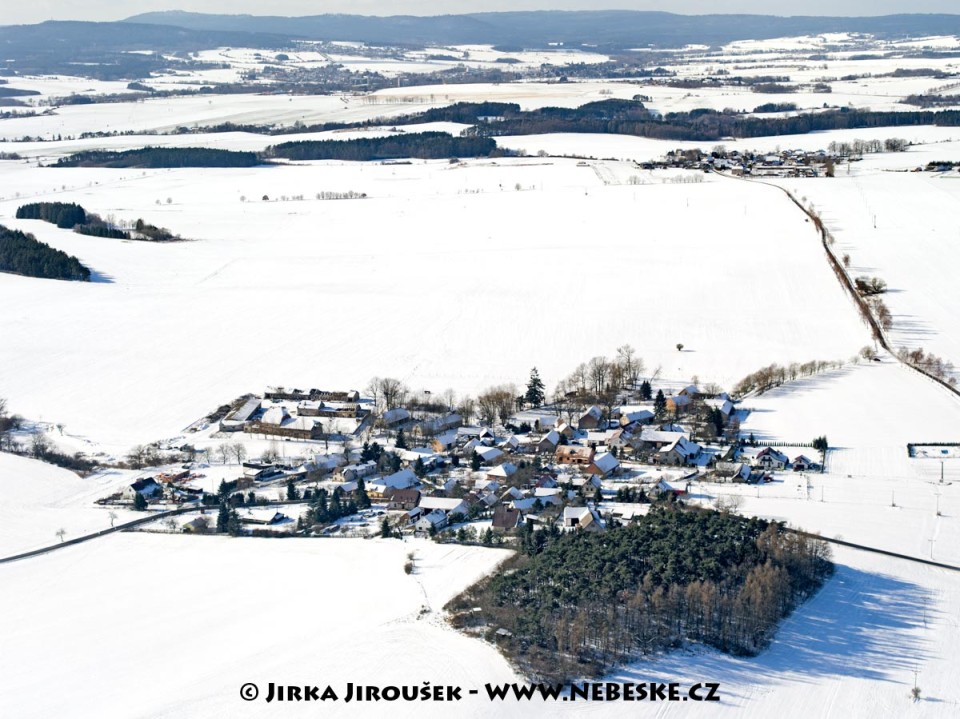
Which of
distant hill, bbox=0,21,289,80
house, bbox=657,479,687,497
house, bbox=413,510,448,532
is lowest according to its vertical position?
house, bbox=413,510,448,532

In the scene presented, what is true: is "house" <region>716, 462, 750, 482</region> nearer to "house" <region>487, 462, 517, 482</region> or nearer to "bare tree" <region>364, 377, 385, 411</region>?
"house" <region>487, 462, 517, 482</region>

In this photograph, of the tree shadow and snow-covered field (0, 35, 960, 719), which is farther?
snow-covered field (0, 35, 960, 719)

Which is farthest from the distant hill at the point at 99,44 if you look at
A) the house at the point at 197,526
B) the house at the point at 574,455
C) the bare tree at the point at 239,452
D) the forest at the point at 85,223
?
the house at the point at 197,526

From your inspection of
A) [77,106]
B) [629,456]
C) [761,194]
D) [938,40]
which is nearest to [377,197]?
[761,194]

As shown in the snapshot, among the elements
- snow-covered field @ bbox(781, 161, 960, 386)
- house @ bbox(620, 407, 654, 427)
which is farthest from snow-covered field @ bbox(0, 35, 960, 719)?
house @ bbox(620, 407, 654, 427)

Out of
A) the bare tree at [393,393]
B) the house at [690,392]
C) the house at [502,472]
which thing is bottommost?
the house at [502,472]

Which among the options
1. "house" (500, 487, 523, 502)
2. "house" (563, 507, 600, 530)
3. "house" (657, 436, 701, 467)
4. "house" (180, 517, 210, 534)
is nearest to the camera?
"house" (563, 507, 600, 530)

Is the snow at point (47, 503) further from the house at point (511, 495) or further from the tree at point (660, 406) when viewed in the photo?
the tree at point (660, 406)

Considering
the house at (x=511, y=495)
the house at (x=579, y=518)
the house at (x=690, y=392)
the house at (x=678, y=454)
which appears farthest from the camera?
the house at (x=690, y=392)
